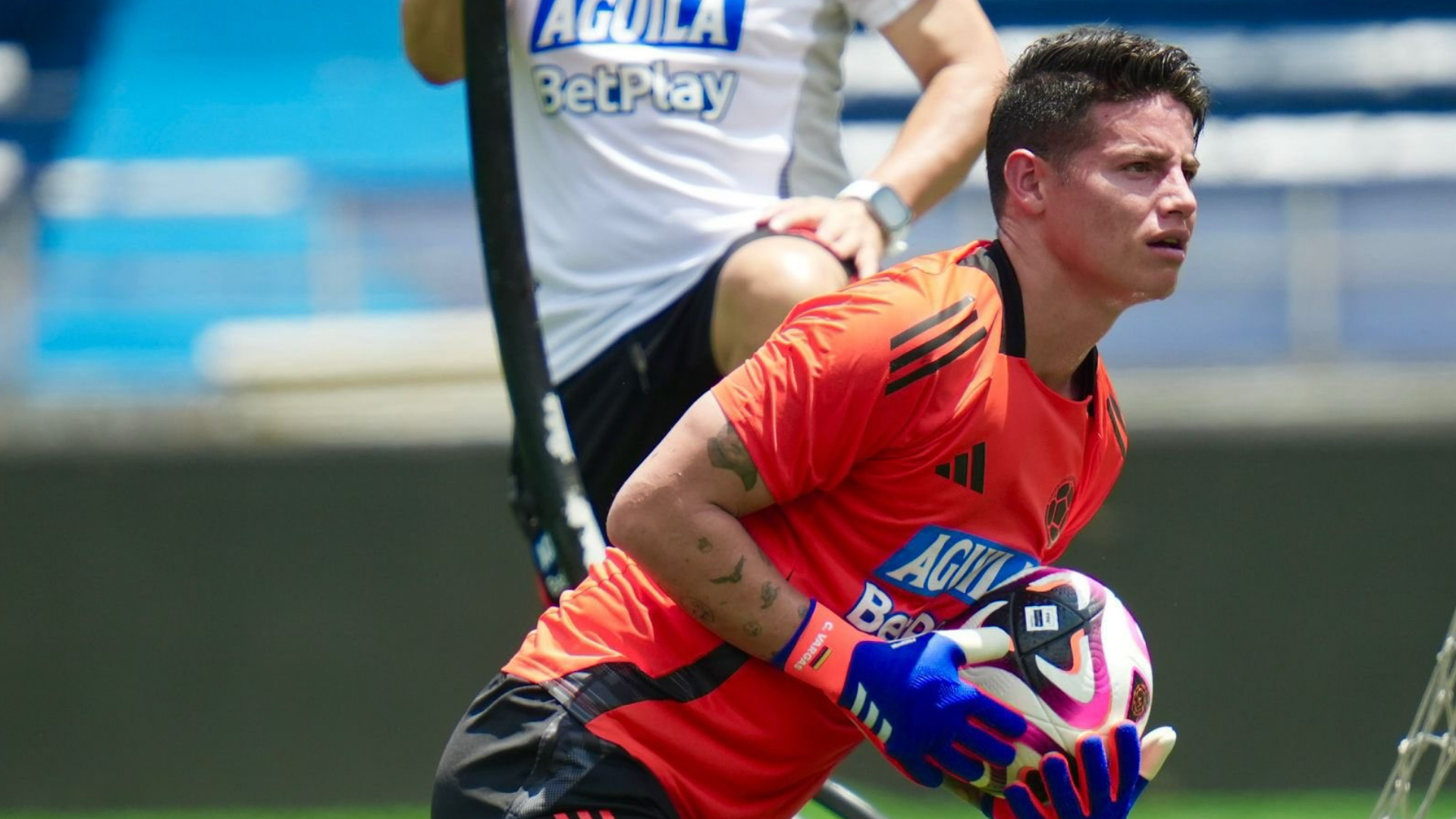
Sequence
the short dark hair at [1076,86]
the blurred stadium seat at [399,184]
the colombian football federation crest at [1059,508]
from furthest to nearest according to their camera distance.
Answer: the blurred stadium seat at [399,184] < the colombian football federation crest at [1059,508] < the short dark hair at [1076,86]

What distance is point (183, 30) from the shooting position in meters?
9.22

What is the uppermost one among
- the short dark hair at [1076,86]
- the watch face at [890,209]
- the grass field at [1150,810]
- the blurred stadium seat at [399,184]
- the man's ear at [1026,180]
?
the short dark hair at [1076,86]

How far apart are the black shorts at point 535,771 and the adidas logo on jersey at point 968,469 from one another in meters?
0.55

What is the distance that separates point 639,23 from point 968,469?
1073mm

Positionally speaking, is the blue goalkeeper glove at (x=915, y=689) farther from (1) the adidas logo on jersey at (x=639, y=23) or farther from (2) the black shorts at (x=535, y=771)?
(1) the adidas logo on jersey at (x=639, y=23)

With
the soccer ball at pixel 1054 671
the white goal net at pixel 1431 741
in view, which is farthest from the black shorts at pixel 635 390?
the white goal net at pixel 1431 741

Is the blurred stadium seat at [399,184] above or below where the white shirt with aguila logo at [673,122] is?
below

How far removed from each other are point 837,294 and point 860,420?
0.17 metres

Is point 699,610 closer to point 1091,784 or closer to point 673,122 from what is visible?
point 1091,784

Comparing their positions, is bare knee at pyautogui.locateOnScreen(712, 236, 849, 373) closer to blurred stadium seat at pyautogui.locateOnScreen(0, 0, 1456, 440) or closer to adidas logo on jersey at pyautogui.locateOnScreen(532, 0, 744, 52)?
adidas logo on jersey at pyautogui.locateOnScreen(532, 0, 744, 52)

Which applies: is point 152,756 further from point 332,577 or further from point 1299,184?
point 1299,184

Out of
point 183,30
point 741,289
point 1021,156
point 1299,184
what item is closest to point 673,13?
point 741,289

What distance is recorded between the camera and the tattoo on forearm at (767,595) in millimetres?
2182

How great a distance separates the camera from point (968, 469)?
2.22m
